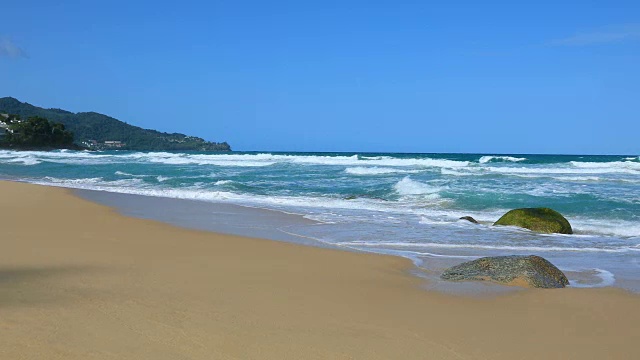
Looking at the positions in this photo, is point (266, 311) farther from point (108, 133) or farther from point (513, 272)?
point (108, 133)

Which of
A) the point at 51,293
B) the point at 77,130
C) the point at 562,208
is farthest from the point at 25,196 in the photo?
the point at 77,130

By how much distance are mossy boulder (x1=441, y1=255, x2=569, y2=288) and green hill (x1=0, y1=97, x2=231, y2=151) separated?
118 m

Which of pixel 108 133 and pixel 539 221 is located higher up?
pixel 108 133

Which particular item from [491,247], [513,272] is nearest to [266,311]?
[513,272]

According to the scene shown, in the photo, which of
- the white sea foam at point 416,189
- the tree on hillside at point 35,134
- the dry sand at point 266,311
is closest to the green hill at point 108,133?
the tree on hillside at point 35,134

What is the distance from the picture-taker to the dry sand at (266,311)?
12.4ft

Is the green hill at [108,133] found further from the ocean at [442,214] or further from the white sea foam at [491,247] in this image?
the white sea foam at [491,247]

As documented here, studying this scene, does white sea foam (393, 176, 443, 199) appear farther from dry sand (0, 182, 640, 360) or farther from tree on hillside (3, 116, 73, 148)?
tree on hillside (3, 116, 73, 148)

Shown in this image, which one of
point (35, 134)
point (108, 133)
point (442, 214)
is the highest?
point (108, 133)

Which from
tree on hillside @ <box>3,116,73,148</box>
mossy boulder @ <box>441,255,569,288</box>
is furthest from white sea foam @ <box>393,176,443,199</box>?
tree on hillside @ <box>3,116,73,148</box>

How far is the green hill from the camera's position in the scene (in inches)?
4879

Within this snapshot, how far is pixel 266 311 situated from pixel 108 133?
139268 mm

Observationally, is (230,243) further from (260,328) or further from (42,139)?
(42,139)

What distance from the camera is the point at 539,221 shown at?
12352 mm
